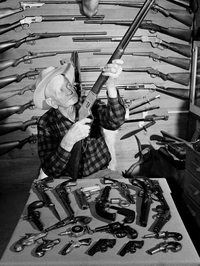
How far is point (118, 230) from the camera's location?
139 centimetres

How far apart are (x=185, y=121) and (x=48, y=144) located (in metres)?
2.15

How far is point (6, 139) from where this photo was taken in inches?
147

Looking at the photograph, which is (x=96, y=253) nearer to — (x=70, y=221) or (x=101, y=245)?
(x=101, y=245)

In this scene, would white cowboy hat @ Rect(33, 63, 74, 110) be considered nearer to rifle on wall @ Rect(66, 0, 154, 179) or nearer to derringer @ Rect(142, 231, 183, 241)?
rifle on wall @ Rect(66, 0, 154, 179)

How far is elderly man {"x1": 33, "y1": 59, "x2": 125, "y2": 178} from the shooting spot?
6.84 ft

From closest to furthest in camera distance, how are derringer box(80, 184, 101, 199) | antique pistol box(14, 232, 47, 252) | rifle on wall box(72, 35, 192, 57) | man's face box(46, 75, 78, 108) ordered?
antique pistol box(14, 232, 47, 252) < derringer box(80, 184, 101, 199) < man's face box(46, 75, 78, 108) < rifle on wall box(72, 35, 192, 57)

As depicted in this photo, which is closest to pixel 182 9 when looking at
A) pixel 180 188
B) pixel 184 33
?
pixel 184 33

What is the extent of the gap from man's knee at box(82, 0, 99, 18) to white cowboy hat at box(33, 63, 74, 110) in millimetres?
1123

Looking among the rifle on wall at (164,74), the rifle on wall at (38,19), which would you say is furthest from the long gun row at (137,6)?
the rifle on wall at (164,74)

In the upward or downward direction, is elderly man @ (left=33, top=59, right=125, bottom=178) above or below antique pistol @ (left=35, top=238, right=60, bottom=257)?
above

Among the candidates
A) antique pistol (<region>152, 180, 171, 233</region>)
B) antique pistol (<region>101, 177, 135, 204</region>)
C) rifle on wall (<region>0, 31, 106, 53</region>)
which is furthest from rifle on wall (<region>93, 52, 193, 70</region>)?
antique pistol (<region>152, 180, 171, 233</region>)

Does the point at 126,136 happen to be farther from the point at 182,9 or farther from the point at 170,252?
the point at 170,252

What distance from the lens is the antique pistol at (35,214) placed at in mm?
1488

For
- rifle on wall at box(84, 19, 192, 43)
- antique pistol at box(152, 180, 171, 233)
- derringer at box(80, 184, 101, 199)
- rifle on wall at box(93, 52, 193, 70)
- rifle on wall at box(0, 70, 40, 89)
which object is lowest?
antique pistol at box(152, 180, 171, 233)
